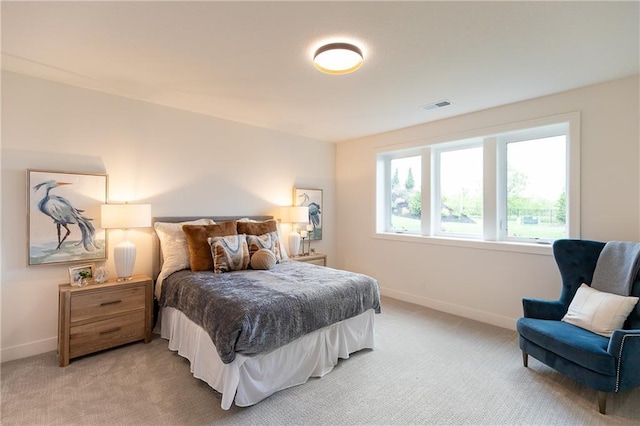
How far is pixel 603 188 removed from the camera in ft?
9.45

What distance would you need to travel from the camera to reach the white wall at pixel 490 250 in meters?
2.78

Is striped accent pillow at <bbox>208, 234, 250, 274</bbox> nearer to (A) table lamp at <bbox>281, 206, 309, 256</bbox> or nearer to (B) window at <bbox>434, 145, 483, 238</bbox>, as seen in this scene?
(A) table lamp at <bbox>281, 206, 309, 256</bbox>

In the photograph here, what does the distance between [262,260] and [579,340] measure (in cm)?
273

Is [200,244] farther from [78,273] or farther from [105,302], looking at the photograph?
[78,273]

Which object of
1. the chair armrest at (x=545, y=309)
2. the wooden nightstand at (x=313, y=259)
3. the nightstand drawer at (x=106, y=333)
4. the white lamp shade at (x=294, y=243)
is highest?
the white lamp shade at (x=294, y=243)

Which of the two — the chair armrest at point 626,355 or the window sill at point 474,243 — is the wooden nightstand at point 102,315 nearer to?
the window sill at point 474,243

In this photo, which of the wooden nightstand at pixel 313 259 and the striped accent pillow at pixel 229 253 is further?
the wooden nightstand at pixel 313 259

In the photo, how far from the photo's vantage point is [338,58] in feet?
7.49

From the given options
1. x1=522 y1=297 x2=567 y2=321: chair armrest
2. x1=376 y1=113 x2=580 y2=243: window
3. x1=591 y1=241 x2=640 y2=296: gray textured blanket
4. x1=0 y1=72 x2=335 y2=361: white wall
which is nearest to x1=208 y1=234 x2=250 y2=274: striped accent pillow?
x1=0 y1=72 x2=335 y2=361: white wall

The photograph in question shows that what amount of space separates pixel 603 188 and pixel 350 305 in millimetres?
2664

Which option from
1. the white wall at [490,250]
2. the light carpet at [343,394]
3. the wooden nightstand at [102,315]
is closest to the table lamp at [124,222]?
the wooden nightstand at [102,315]

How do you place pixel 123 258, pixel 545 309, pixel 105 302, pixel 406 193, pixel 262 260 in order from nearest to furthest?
pixel 545 309 < pixel 105 302 < pixel 123 258 < pixel 262 260 < pixel 406 193

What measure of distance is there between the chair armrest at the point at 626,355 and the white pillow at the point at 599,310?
0.28m

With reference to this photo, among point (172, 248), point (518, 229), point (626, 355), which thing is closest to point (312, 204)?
A: point (172, 248)
